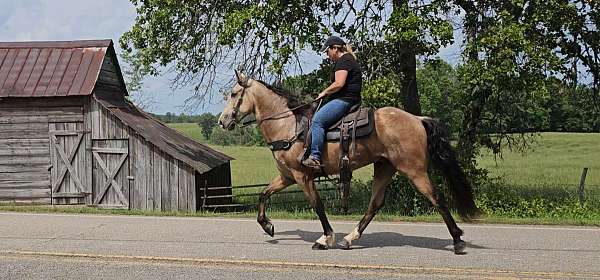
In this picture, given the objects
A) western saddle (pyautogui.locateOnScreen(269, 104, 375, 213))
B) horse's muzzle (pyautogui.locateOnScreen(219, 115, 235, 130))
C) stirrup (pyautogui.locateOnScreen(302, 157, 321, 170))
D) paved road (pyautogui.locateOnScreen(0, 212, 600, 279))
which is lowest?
paved road (pyautogui.locateOnScreen(0, 212, 600, 279))

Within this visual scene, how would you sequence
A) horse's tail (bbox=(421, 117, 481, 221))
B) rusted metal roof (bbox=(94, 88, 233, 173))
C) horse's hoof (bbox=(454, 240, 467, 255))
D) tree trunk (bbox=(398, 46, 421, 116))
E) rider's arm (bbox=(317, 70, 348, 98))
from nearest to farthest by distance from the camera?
horse's hoof (bbox=(454, 240, 467, 255)) < rider's arm (bbox=(317, 70, 348, 98)) < horse's tail (bbox=(421, 117, 481, 221)) < tree trunk (bbox=(398, 46, 421, 116)) < rusted metal roof (bbox=(94, 88, 233, 173))

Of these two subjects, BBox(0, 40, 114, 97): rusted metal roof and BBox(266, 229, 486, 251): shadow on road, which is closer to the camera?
BBox(266, 229, 486, 251): shadow on road

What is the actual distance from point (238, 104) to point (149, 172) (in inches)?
402

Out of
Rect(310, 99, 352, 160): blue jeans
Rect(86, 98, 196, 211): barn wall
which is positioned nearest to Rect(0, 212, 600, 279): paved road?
Rect(310, 99, 352, 160): blue jeans

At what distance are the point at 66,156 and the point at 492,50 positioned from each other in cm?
1257

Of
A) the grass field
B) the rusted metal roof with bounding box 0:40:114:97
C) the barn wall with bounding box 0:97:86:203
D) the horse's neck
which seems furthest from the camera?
the grass field

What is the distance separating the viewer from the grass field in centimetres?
2777

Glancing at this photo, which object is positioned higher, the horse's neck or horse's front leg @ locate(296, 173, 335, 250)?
the horse's neck

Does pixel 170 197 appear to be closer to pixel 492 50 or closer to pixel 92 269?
pixel 492 50

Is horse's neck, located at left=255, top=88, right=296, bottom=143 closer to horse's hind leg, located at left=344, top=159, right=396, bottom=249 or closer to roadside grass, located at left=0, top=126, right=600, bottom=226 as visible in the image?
horse's hind leg, located at left=344, top=159, right=396, bottom=249

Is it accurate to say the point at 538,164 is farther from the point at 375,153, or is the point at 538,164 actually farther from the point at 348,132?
the point at 348,132

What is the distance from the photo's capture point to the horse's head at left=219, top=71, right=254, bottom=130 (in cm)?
902

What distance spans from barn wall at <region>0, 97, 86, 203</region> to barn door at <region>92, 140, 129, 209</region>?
638 mm

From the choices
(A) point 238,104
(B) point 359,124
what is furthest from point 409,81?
(B) point 359,124
